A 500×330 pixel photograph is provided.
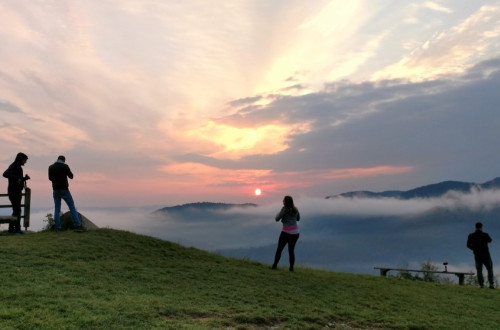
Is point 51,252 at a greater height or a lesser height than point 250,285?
greater

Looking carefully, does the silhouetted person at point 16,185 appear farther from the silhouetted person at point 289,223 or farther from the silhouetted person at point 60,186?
the silhouetted person at point 289,223

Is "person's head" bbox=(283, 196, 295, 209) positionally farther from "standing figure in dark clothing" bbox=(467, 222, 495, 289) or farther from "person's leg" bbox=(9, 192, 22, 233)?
"person's leg" bbox=(9, 192, 22, 233)

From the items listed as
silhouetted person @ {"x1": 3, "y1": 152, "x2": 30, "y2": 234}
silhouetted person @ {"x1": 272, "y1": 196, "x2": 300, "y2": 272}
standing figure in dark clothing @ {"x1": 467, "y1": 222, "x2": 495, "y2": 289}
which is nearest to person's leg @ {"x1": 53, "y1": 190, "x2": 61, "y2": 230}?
silhouetted person @ {"x1": 3, "y1": 152, "x2": 30, "y2": 234}

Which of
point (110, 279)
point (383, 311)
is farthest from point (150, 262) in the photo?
point (383, 311)

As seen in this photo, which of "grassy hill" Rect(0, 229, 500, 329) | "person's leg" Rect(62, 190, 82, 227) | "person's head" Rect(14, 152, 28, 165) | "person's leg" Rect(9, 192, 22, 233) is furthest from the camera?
"person's leg" Rect(9, 192, 22, 233)

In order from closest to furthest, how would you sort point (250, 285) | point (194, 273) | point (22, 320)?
point (22, 320) < point (250, 285) < point (194, 273)

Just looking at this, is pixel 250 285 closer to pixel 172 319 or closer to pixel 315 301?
pixel 315 301

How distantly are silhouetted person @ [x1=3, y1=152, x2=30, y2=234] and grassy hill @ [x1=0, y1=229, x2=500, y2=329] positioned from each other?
324cm

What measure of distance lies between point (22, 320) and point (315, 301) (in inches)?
303

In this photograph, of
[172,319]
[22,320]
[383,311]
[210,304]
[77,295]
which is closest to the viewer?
[22,320]

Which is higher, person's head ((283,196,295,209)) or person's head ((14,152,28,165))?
person's head ((14,152,28,165))

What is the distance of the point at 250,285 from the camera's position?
41.9 ft

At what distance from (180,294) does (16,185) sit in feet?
40.2

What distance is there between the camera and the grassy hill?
316 inches
